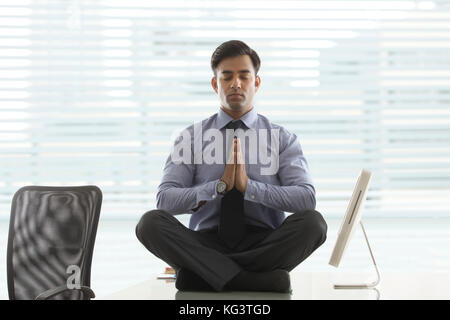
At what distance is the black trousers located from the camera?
2387mm

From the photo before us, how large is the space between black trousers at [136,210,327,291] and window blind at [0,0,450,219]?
120cm

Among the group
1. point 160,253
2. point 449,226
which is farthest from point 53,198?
point 449,226

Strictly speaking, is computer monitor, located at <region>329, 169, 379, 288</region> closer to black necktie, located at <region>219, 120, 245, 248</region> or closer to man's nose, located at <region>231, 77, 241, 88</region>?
black necktie, located at <region>219, 120, 245, 248</region>

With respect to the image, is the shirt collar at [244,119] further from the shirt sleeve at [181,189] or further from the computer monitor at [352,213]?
the computer monitor at [352,213]

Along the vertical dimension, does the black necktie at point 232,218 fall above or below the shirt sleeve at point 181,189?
below

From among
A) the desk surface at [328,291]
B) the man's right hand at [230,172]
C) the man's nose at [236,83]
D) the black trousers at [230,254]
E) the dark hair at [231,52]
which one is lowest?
the desk surface at [328,291]

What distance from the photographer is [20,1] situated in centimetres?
369

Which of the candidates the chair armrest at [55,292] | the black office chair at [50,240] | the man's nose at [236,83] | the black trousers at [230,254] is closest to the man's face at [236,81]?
the man's nose at [236,83]

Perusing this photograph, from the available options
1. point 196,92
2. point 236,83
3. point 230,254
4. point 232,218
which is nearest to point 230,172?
point 232,218

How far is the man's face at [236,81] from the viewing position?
2785mm

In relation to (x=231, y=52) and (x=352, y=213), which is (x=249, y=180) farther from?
(x=231, y=52)

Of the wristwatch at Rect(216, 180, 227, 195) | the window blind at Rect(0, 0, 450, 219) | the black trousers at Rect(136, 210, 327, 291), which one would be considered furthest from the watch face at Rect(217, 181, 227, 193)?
the window blind at Rect(0, 0, 450, 219)

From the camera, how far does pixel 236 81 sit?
2771 millimetres

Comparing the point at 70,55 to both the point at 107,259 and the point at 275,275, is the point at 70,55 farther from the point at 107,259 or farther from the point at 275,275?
the point at 275,275
